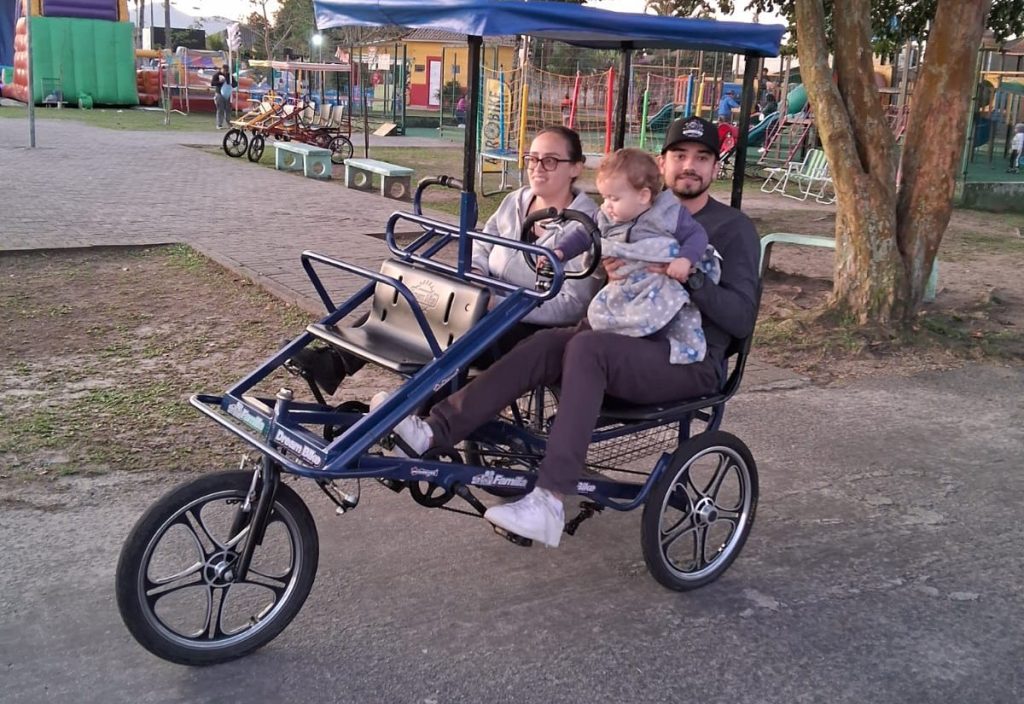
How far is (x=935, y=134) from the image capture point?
6.98m

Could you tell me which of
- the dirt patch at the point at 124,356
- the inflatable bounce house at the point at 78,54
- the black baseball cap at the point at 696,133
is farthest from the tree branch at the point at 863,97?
the inflatable bounce house at the point at 78,54

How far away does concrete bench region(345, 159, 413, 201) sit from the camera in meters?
13.6

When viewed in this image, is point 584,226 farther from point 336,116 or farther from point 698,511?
point 336,116

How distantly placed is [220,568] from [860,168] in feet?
18.5

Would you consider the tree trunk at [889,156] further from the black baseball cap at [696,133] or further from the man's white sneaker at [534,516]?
the man's white sneaker at [534,516]

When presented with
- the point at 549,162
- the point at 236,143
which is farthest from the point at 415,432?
the point at 236,143

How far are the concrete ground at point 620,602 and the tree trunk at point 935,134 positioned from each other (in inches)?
85.2

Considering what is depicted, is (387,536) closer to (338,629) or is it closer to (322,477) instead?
(338,629)

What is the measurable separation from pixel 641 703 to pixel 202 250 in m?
6.97

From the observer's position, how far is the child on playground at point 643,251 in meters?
3.22

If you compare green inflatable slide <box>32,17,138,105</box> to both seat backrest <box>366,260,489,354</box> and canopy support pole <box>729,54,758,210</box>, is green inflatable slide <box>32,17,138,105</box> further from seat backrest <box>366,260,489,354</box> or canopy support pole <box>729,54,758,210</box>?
seat backrest <box>366,260,489,354</box>

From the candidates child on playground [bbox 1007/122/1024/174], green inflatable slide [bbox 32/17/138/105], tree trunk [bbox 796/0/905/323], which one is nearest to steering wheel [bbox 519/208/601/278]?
tree trunk [bbox 796/0/905/323]

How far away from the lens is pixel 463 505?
4.37 m

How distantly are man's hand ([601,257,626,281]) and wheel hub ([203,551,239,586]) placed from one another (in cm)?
151
